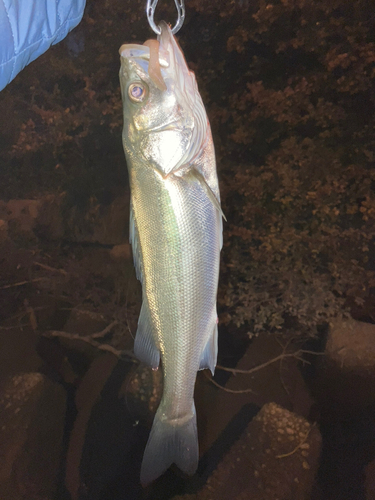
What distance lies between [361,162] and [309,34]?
38.2 inches

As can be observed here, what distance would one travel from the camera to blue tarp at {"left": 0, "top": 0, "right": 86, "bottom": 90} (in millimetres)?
1003

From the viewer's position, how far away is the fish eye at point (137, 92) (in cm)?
103

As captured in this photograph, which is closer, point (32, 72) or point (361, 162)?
point (361, 162)

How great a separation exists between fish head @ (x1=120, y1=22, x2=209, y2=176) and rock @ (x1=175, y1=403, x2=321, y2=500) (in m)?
2.00

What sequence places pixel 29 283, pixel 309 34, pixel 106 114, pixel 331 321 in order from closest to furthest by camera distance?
pixel 309 34, pixel 331 321, pixel 106 114, pixel 29 283

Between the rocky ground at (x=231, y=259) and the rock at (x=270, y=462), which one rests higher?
the rocky ground at (x=231, y=259)

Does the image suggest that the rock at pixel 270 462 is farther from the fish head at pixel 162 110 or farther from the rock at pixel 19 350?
the fish head at pixel 162 110

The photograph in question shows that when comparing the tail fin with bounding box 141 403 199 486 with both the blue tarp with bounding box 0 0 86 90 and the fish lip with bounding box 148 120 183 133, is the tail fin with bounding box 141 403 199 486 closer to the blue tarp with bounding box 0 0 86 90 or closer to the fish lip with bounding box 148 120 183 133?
the fish lip with bounding box 148 120 183 133

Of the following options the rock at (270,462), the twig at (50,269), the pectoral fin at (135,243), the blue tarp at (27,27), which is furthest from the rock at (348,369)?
the blue tarp at (27,27)

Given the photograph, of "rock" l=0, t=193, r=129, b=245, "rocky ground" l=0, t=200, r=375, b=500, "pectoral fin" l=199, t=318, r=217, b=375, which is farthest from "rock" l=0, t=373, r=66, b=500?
"pectoral fin" l=199, t=318, r=217, b=375

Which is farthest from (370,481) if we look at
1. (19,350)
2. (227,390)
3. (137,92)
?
(19,350)

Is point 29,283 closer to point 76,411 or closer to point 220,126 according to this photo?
point 76,411

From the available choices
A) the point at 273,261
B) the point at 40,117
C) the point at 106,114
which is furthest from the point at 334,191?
the point at 40,117

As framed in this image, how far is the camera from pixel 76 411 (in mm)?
2330
